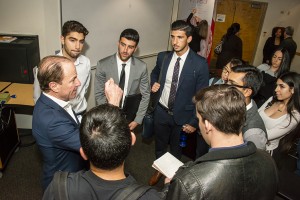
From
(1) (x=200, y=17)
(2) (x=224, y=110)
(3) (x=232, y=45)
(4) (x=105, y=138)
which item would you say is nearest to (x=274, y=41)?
(3) (x=232, y=45)

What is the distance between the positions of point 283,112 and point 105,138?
178 cm

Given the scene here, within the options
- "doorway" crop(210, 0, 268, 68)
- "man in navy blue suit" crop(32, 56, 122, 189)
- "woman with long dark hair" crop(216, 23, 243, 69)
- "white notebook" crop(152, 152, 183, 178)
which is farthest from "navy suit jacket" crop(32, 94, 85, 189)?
"doorway" crop(210, 0, 268, 68)

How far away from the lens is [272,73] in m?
3.18

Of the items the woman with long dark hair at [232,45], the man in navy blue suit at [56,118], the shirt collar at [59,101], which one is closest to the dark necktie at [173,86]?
the man in navy blue suit at [56,118]

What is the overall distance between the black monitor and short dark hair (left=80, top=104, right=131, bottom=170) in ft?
7.62

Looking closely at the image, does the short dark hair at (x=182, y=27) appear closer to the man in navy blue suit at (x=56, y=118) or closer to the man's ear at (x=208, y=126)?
the man in navy blue suit at (x=56, y=118)

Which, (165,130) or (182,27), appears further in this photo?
(165,130)

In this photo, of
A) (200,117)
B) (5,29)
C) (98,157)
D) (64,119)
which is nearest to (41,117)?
(64,119)

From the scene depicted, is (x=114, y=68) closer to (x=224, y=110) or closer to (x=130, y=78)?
(x=130, y=78)

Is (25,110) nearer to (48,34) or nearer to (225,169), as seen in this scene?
(48,34)

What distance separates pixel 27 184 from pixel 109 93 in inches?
71.0

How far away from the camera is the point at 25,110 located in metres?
3.39

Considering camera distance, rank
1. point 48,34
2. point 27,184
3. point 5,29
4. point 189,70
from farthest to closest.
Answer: point 5,29 < point 48,34 < point 27,184 < point 189,70

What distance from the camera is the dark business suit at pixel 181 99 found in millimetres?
2365
